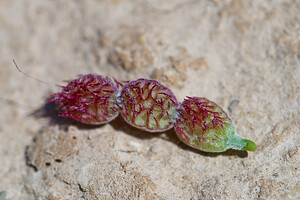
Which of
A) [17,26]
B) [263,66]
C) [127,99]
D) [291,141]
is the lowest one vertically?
[291,141]

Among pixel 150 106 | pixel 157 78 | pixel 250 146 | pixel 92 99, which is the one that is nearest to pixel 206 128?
pixel 250 146

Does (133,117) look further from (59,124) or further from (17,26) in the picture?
(17,26)

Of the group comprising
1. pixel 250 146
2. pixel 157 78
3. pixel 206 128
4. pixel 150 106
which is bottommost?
pixel 250 146

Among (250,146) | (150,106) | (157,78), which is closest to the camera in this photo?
(250,146)

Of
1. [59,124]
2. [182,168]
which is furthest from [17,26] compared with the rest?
[182,168]

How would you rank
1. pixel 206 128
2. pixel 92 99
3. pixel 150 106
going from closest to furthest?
pixel 206 128
pixel 150 106
pixel 92 99

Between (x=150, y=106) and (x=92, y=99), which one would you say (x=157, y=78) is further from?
(x=92, y=99)

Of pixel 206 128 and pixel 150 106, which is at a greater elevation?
pixel 150 106

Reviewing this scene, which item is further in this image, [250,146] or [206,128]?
[206,128]
